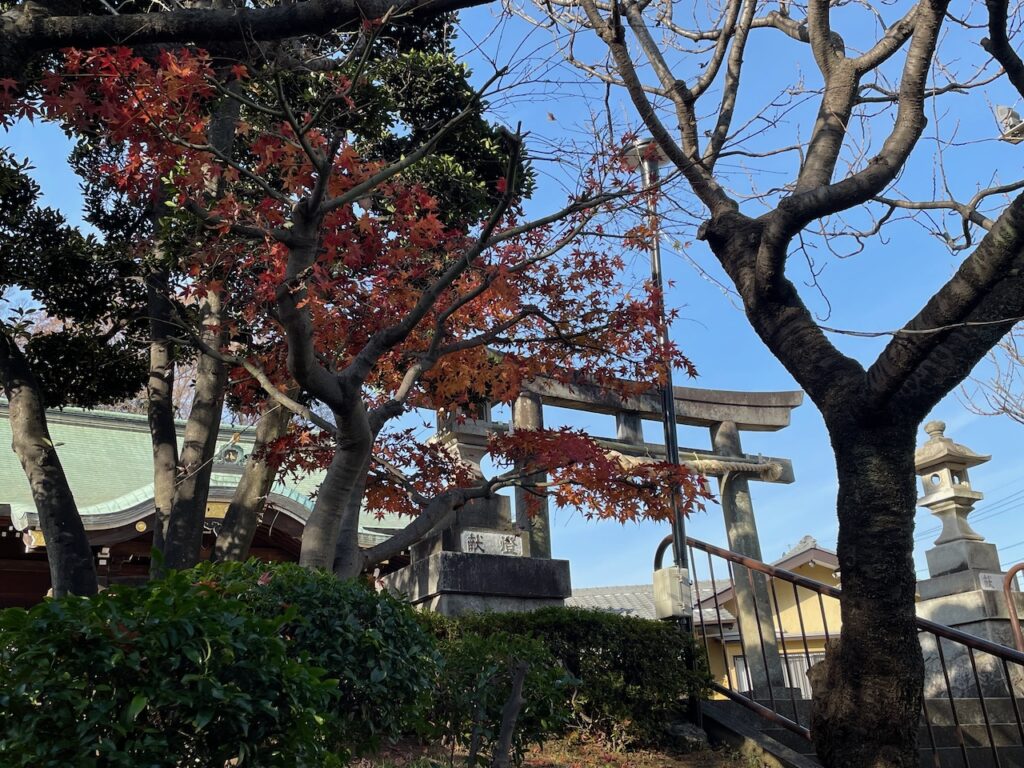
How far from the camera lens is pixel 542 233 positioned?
8422 mm

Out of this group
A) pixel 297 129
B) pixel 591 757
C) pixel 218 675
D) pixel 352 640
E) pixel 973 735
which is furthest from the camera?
pixel 973 735

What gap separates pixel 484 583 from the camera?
8477 mm

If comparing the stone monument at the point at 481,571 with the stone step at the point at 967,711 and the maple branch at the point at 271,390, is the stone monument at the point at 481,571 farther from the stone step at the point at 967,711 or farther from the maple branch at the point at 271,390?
the stone step at the point at 967,711

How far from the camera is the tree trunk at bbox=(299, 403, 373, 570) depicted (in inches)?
247

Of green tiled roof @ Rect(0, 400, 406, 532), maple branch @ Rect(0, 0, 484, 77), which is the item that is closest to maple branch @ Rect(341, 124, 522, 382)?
maple branch @ Rect(0, 0, 484, 77)

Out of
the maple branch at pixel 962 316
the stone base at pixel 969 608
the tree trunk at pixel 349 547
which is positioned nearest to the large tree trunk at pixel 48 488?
the tree trunk at pixel 349 547

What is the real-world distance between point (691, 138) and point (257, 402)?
490 centimetres

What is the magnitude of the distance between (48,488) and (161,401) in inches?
49.6

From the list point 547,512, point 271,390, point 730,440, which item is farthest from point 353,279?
point 730,440

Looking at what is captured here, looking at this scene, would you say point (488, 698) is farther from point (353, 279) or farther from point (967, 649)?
point (967, 649)

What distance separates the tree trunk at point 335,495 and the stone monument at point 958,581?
6.35m

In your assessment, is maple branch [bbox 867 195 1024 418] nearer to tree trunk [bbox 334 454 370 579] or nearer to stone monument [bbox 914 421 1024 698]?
tree trunk [bbox 334 454 370 579]

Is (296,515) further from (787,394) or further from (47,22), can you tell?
(787,394)

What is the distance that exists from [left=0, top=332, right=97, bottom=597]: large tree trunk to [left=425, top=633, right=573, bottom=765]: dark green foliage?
3317 mm
